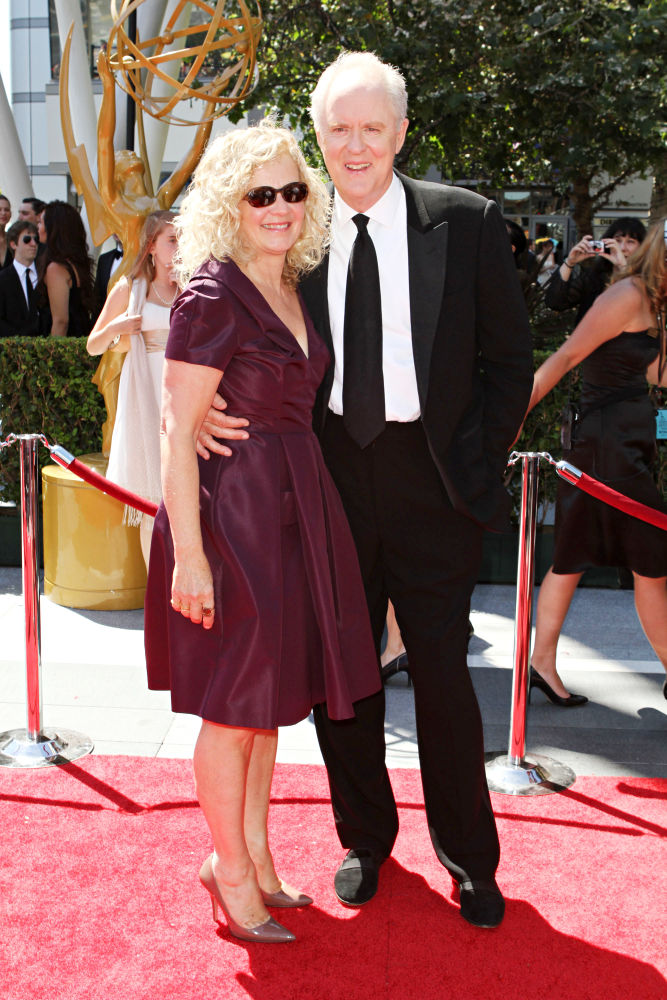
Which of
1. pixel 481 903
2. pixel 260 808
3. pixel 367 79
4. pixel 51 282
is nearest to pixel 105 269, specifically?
pixel 51 282

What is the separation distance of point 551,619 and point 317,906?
1.95 metres

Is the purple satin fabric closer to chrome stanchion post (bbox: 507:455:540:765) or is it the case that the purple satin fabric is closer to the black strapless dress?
chrome stanchion post (bbox: 507:455:540:765)

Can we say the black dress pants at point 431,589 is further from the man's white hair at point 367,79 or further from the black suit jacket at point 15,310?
the black suit jacket at point 15,310

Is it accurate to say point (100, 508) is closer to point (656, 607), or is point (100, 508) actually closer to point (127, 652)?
point (127, 652)

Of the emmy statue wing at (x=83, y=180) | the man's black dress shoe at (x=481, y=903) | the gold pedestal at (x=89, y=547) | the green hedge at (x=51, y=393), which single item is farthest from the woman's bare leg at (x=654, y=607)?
the green hedge at (x=51, y=393)

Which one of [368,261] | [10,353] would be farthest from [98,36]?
[368,261]

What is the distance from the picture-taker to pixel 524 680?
391 cm

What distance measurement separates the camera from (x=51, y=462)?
6.79 m

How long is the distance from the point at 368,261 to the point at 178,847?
1.85m

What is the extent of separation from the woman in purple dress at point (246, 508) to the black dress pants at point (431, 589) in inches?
6.1

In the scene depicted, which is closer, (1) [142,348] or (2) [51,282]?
(1) [142,348]

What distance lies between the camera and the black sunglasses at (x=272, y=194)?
2648 millimetres

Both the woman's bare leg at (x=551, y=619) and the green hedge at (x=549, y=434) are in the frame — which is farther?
the green hedge at (x=549, y=434)

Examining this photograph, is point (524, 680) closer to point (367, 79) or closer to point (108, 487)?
point (108, 487)
